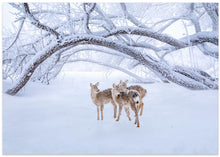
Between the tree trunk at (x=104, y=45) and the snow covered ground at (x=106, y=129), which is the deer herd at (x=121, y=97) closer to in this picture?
the snow covered ground at (x=106, y=129)

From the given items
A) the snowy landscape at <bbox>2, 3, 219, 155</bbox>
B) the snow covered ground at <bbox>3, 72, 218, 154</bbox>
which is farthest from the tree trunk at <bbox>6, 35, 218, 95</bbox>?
the snow covered ground at <bbox>3, 72, 218, 154</bbox>

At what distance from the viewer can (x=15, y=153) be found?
4.42ft

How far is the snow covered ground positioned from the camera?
4.32 feet

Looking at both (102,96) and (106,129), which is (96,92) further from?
(106,129)

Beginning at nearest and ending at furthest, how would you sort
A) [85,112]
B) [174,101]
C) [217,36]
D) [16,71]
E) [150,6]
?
[85,112] < [174,101] < [217,36] < [16,71] < [150,6]

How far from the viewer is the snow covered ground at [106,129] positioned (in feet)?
4.32

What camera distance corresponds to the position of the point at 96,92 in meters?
1.66

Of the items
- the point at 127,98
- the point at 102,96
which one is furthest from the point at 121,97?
the point at 102,96

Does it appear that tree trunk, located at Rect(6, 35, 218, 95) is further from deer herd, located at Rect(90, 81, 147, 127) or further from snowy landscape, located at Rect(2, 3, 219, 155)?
deer herd, located at Rect(90, 81, 147, 127)

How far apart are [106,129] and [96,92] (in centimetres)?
33

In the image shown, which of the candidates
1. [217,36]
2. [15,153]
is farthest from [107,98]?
[217,36]

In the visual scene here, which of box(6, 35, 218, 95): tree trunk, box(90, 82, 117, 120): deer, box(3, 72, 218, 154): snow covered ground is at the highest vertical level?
box(6, 35, 218, 95): tree trunk

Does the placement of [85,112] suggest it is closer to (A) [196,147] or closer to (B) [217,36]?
(A) [196,147]

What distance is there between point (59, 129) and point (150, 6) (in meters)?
2.94
